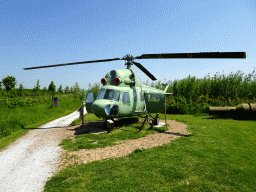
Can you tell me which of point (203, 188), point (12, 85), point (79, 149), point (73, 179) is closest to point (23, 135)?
point (79, 149)

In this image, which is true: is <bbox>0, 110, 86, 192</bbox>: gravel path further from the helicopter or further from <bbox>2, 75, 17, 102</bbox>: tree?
<bbox>2, 75, 17, 102</bbox>: tree

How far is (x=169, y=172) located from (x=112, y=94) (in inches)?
258

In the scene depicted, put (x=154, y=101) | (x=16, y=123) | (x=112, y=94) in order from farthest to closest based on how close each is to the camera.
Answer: (x=154, y=101) < (x=16, y=123) < (x=112, y=94)

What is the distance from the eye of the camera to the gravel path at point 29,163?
15.5 ft

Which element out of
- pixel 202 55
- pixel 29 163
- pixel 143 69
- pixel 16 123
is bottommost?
pixel 29 163

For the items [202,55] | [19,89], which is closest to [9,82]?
[19,89]

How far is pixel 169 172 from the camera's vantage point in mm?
4953

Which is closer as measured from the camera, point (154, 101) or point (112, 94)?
point (112, 94)

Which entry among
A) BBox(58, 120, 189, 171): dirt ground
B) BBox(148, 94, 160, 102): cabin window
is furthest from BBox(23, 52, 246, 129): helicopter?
BBox(58, 120, 189, 171): dirt ground

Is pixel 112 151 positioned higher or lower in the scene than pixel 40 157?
higher

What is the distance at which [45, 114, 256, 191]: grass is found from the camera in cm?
429

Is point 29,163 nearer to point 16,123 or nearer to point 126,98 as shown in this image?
point 126,98

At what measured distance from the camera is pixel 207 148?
23.0 ft

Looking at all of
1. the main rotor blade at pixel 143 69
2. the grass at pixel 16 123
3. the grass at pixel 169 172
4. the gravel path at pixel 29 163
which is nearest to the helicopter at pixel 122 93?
the main rotor blade at pixel 143 69
